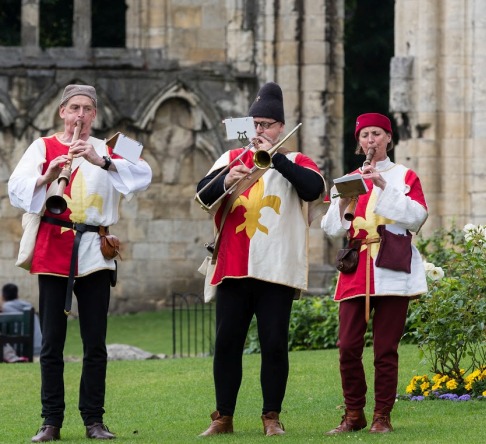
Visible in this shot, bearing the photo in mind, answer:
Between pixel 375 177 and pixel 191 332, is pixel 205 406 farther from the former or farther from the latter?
pixel 191 332

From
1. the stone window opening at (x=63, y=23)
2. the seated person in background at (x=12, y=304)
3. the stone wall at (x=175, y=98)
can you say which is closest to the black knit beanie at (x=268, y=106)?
the seated person in background at (x=12, y=304)

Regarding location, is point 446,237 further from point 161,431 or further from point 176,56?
point 161,431

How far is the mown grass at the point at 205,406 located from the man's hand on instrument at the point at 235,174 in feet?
4.78

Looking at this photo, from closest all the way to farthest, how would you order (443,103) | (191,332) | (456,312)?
(456,312), (443,103), (191,332)

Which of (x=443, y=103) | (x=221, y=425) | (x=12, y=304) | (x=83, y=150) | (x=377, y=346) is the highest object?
(x=443, y=103)

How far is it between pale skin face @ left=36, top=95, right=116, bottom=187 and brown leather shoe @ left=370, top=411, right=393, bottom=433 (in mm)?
2095

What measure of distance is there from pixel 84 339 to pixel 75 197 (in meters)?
0.82

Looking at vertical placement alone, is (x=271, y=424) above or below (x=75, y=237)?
below

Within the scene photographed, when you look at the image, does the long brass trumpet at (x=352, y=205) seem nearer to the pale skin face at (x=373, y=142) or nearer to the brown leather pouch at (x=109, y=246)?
the pale skin face at (x=373, y=142)

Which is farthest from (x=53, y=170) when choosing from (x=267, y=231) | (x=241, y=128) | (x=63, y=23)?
(x=63, y=23)

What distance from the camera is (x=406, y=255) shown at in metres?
10.7

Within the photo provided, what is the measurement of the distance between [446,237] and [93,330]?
428 inches

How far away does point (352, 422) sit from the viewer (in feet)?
35.0

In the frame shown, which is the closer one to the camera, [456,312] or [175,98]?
[456,312]
